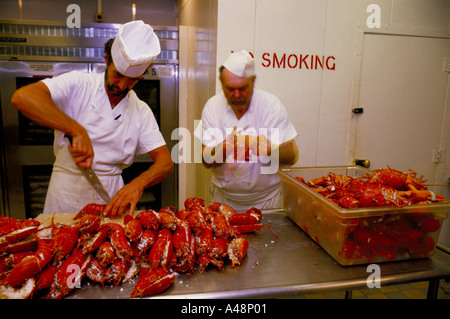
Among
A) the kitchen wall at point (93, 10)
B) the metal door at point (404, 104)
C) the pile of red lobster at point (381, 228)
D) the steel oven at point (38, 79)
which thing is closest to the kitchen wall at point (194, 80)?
the steel oven at point (38, 79)

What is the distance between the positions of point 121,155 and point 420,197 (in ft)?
6.17

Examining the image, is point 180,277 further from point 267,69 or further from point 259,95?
point 267,69

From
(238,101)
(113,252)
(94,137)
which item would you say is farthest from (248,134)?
(113,252)

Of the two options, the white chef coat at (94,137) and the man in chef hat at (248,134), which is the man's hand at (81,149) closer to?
the white chef coat at (94,137)

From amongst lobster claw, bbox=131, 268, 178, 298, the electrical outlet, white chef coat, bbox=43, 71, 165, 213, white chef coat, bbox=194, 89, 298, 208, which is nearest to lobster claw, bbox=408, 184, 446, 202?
lobster claw, bbox=131, 268, 178, 298

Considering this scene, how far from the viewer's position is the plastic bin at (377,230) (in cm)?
134

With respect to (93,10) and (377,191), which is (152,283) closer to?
(377,191)

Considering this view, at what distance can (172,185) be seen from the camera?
3895 millimetres

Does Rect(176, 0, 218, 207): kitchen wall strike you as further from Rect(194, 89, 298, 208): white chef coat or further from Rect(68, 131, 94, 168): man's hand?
Rect(68, 131, 94, 168): man's hand

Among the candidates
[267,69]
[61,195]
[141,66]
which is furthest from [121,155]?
[267,69]

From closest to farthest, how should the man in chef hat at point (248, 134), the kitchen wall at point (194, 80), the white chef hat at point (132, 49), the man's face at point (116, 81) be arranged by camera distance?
the white chef hat at point (132, 49)
the man's face at point (116, 81)
the man in chef hat at point (248, 134)
the kitchen wall at point (194, 80)

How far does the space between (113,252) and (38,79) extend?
9.45ft

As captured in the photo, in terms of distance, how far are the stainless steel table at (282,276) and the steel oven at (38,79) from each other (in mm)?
2446

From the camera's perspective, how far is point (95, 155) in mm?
2330
